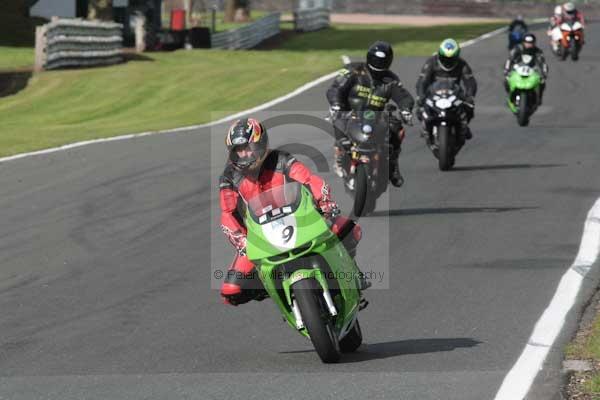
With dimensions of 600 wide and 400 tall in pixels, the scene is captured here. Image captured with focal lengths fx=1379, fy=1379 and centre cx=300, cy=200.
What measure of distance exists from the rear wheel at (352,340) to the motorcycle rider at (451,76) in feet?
30.8

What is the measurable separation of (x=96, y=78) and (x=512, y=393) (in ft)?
81.3

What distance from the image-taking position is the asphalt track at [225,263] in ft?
25.5

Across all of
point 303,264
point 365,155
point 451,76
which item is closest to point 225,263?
point 365,155

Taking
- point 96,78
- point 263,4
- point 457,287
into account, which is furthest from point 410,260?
point 263,4

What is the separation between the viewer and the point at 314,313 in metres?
7.64

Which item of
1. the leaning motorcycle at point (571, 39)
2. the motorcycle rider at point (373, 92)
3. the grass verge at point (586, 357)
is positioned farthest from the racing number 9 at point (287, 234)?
the leaning motorcycle at point (571, 39)

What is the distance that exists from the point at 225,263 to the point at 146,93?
57.8 ft

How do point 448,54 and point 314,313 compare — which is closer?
point 314,313

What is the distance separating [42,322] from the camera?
377 inches

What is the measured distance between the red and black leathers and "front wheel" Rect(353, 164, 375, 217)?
17.7 feet

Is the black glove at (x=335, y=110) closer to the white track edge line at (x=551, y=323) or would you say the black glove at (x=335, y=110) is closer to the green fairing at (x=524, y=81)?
the white track edge line at (x=551, y=323)

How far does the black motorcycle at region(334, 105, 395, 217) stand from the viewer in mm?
13930

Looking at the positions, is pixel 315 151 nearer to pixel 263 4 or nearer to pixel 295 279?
pixel 295 279

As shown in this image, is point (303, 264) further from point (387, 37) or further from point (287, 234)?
point (387, 37)
